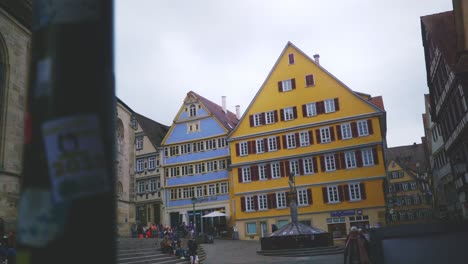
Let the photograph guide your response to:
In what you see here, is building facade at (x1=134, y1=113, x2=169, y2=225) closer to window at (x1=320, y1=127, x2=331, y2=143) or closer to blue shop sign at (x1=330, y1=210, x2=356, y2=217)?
window at (x1=320, y1=127, x2=331, y2=143)

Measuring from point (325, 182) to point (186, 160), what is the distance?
15.7 meters

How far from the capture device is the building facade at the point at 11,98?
11.9 metres

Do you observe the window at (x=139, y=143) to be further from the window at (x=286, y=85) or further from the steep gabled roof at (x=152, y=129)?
the window at (x=286, y=85)

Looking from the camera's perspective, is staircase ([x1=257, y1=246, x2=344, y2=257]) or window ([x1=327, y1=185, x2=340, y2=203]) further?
window ([x1=327, y1=185, x2=340, y2=203])

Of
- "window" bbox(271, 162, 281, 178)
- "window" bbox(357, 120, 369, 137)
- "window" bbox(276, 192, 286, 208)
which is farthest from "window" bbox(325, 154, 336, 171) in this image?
"window" bbox(276, 192, 286, 208)

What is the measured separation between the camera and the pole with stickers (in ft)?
3.10

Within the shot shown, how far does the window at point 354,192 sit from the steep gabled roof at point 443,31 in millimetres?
12602

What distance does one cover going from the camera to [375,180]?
34.2 m

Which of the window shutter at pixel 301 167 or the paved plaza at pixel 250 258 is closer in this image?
the paved plaza at pixel 250 258

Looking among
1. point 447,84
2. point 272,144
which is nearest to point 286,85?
point 272,144

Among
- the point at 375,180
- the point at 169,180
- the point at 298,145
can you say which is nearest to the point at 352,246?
the point at 375,180

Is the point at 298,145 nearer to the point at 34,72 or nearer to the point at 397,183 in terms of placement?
the point at 34,72

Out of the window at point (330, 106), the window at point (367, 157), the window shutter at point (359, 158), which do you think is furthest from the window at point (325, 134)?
the window at point (367, 157)

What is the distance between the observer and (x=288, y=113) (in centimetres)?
3869
